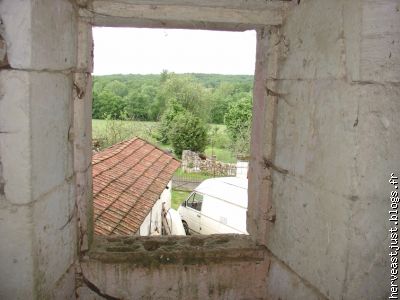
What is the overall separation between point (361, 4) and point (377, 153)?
1.97 feet

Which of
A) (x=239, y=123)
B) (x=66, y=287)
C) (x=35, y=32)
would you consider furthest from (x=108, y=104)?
(x=35, y=32)

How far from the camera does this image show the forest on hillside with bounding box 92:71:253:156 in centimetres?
2825

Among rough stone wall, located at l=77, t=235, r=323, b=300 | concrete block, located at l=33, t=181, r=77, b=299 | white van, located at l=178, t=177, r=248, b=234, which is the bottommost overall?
white van, located at l=178, t=177, r=248, b=234

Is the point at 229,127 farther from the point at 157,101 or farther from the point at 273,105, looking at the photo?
the point at 273,105

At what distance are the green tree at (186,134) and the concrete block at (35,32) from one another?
26.1 m

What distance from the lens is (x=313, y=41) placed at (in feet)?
6.06

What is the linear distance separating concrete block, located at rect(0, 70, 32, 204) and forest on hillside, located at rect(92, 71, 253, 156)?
2551 centimetres

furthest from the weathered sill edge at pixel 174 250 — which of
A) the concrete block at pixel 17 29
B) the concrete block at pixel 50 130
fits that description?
the concrete block at pixel 17 29

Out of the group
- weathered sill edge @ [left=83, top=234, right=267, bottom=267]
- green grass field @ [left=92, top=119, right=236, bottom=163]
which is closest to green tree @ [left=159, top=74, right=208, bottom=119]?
green grass field @ [left=92, top=119, right=236, bottom=163]

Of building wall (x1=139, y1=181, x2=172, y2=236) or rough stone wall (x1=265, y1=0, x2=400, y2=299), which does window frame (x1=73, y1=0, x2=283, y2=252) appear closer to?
rough stone wall (x1=265, y1=0, x2=400, y2=299)

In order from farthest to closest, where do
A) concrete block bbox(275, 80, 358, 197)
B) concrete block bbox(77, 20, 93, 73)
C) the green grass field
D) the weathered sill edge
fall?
the green grass field
the weathered sill edge
concrete block bbox(77, 20, 93, 73)
concrete block bbox(275, 80, 358, 197)

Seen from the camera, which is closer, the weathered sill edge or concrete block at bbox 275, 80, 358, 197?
concrete block at bbox 275, 80, 358, 197

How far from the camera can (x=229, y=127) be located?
99.7 ft

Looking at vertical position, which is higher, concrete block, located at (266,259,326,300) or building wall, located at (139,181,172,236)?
concrete block, located at (266,259,326,300)
